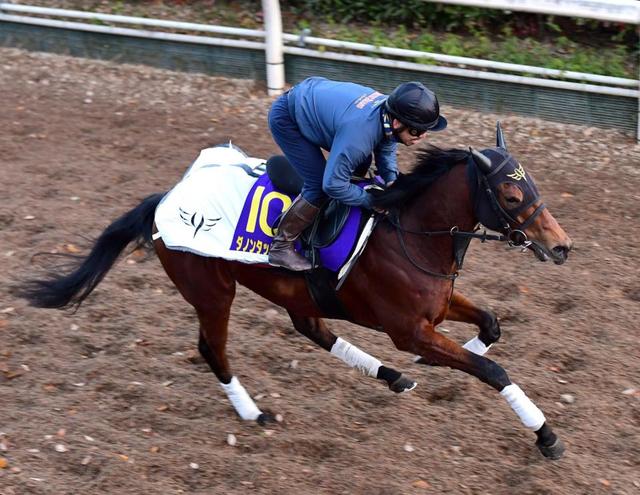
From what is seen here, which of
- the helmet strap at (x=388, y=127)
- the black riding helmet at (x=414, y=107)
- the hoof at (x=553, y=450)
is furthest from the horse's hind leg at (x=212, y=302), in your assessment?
the hoof at (x=553, y=450)

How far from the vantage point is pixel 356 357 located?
552cm

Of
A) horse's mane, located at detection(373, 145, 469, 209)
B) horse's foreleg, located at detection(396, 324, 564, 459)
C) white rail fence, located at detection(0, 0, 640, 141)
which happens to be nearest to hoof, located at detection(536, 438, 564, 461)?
horse's foreleg, located at detection(396, 324, 564, 459)

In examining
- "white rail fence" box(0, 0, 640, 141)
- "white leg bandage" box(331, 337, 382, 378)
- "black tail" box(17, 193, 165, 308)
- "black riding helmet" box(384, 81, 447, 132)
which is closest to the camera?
"black riding helmet" box(384, 81, 447, 132)

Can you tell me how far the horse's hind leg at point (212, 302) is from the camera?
5277mm

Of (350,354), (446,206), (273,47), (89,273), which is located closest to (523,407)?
(446,206)

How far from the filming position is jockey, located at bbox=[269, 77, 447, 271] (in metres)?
4.45

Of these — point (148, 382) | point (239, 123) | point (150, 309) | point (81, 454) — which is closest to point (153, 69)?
point (239, 123)

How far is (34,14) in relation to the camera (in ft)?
34.8

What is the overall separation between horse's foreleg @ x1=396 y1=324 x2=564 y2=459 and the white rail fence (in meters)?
4.07

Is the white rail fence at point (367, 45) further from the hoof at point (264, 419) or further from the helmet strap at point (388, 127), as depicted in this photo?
the hoof at point (264, 419)

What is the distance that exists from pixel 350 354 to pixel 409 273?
0.91 meters

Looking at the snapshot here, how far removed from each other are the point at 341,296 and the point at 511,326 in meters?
1.55

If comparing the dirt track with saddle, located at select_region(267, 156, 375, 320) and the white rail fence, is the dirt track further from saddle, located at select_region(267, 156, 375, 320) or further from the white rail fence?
saddle, located at select_region(267, 156, 375, 320)

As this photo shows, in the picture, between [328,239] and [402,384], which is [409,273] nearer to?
[328,239]
